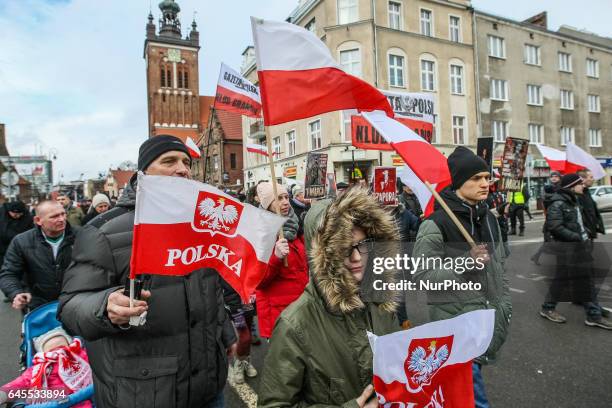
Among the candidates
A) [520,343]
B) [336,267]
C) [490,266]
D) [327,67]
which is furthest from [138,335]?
[520,343]

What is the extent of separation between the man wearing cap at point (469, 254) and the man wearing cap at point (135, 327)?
1.10 meters

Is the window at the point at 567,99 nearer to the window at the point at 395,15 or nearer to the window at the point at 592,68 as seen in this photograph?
the window at the point at 592,68

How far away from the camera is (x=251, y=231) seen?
2002mm

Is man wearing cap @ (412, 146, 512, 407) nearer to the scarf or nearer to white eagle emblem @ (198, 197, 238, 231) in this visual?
white eagle emblem @ (198, 197, 238, 231)

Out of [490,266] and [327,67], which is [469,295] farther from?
[327,67]

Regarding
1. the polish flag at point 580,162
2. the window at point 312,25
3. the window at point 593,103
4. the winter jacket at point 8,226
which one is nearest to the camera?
the polish flag at point 580,162

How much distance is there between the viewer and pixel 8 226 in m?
6.73

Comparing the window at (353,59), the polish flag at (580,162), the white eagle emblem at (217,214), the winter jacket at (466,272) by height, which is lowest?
the winter jacket at (466,272)

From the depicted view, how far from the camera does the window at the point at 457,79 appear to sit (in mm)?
25844

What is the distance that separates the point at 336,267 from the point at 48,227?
135 inches

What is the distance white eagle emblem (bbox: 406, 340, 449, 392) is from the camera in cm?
138

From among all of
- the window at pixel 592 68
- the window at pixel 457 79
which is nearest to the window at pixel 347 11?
the window at pixel 457 79

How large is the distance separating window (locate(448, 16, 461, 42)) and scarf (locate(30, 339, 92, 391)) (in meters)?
28.2

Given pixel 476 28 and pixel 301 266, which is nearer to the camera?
pixel 301 266
